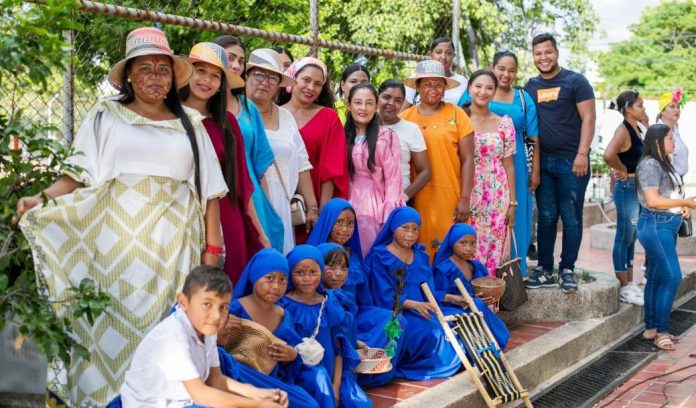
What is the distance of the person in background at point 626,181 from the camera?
7.79 metres

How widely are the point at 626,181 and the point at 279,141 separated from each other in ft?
12.9

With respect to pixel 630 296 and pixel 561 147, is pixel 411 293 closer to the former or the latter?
pixel 561 147

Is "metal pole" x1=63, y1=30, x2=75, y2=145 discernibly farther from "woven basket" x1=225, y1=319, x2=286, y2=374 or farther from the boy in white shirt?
the boy in white shirt

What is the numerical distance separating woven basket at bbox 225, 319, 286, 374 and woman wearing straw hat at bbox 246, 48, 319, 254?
1.19 meters

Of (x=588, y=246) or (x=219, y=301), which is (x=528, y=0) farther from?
(x=219, y=301)

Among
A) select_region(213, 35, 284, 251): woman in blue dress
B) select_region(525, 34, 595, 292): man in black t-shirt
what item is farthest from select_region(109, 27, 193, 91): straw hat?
select_region(525, 34, 595, 292): man in black t-shirt

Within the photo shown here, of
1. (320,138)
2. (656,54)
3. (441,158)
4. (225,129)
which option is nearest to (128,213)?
(225,129)

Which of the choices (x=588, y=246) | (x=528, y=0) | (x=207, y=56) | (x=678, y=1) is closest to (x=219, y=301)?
(x=207, y=56)

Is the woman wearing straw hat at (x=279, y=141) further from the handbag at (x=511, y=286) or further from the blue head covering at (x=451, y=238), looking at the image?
the handbag at (x=511, y=286)

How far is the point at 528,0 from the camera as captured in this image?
65.9ft

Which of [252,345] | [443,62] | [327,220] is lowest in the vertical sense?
[252,345]

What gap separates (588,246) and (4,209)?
Answer: 10.6 m

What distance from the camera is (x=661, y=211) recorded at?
6.86m

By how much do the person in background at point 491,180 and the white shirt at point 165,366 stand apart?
3744 mm
